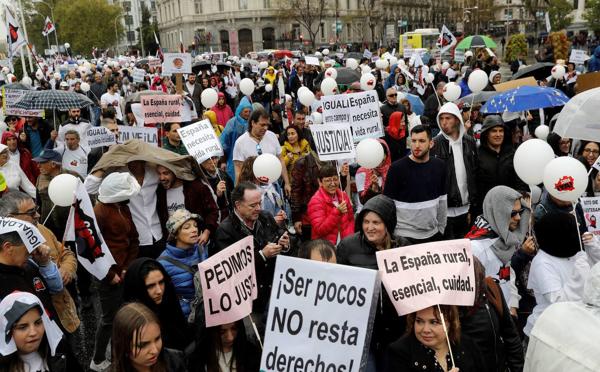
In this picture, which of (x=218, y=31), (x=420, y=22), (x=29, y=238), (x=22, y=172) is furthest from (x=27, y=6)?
(x=29, y=238)

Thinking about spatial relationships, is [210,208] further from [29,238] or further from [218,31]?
[218,31]

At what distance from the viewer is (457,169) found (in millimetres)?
6027

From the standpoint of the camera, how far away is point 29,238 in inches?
147

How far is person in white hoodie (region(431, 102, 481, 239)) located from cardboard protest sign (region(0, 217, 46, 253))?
379cm

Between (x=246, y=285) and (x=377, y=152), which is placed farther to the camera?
(x=377, y=152)

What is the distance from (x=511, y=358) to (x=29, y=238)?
3.01 m

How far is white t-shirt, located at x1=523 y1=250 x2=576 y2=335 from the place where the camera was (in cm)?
388

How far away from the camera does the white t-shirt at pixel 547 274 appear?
3881mm

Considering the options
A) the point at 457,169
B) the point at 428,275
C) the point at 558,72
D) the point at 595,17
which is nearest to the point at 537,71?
the point at 558,72

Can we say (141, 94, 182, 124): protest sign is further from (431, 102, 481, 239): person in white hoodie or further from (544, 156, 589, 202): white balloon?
(544, 156, 589, 202): white balloon

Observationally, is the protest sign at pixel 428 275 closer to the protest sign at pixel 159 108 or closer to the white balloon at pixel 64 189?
the white balloon at pixel 64 189

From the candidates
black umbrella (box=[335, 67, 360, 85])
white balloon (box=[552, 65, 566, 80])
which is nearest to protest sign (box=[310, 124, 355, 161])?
white balloon (box=[552, 65, 566, 80])

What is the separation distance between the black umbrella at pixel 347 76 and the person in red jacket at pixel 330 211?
34.8 feet

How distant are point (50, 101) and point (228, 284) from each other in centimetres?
709
